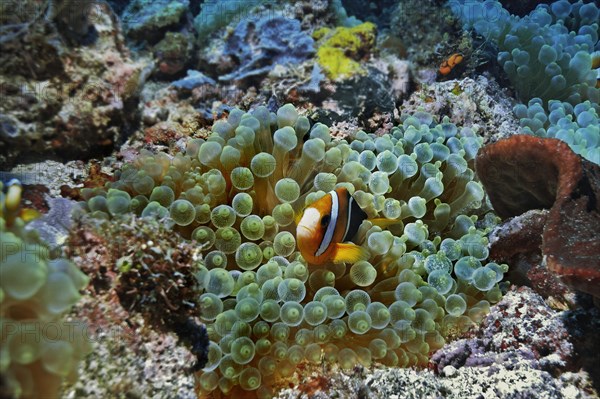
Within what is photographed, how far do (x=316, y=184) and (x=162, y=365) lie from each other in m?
1.22

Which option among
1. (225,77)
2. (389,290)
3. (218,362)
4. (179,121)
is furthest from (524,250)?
(225,77)

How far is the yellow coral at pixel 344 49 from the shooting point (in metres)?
3.80

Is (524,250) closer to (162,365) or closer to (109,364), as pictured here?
(162,365)

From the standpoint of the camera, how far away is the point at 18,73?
2.23 metres

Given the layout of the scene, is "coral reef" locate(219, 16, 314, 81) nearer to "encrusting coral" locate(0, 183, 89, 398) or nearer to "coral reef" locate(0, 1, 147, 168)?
"coral reef" locate(0, 1, 147, 168)

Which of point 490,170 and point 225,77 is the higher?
point 490,170

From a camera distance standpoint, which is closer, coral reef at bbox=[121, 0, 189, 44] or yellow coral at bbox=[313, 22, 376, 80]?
yellow coral at bbox=[313, 22, 376, 80]

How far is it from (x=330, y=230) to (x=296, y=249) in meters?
0.30

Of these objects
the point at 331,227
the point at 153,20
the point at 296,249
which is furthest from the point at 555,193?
the point at 153,20

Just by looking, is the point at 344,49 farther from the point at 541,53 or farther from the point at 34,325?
the point at 34,325

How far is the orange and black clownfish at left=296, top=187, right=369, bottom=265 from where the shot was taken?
74.5 inches

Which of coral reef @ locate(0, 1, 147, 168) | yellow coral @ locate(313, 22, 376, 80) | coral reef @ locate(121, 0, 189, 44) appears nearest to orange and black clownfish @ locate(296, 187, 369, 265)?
coral reef @ locate(0, 1, 147, 168)

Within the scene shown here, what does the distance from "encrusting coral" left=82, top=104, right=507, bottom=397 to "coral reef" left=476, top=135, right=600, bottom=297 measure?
0.59 ft

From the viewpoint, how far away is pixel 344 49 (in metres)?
4.05
